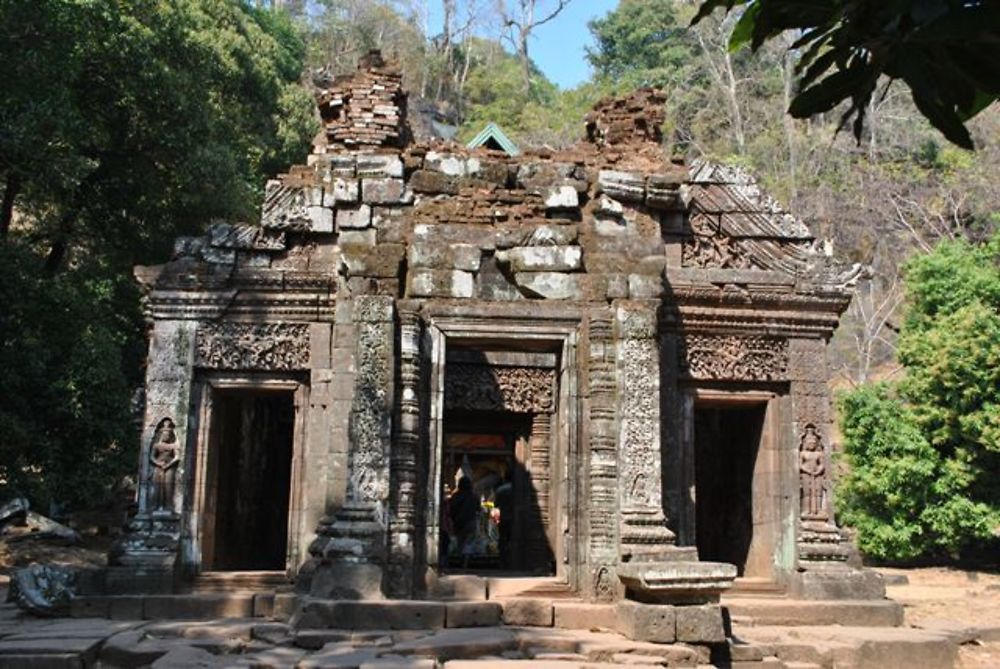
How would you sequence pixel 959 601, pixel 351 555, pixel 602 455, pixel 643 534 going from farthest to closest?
pixel 959 601, pixel 602 455, pixel 643 534, pixel 351 555

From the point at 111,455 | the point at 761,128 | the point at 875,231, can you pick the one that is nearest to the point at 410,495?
the point at 111,455

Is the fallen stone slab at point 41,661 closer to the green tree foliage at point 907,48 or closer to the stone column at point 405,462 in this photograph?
the stone column at point 405,462

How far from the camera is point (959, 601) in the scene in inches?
546

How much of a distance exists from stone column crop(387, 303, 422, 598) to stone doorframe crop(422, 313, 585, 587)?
0.55ft

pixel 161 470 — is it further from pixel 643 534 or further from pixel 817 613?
pixel 817 613

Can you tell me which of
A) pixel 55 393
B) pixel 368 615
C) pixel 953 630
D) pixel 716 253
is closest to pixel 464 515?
pixel 55 393

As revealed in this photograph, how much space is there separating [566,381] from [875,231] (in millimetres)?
21083

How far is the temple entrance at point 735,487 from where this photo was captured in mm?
10367

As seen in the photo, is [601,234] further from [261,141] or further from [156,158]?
[261,141]

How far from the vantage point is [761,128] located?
112 ft

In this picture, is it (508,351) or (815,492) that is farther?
(508,351)

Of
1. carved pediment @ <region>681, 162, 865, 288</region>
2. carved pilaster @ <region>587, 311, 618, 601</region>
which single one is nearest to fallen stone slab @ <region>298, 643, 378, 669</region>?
carved pilaster @ <region>587, 311, 618, 601</region>

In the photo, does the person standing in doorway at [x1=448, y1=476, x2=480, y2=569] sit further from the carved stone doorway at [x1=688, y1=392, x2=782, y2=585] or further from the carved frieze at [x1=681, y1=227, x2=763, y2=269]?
the carved frieze at [x1=681, y1=227, x2=763, y2=269]

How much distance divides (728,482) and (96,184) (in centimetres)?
1194
